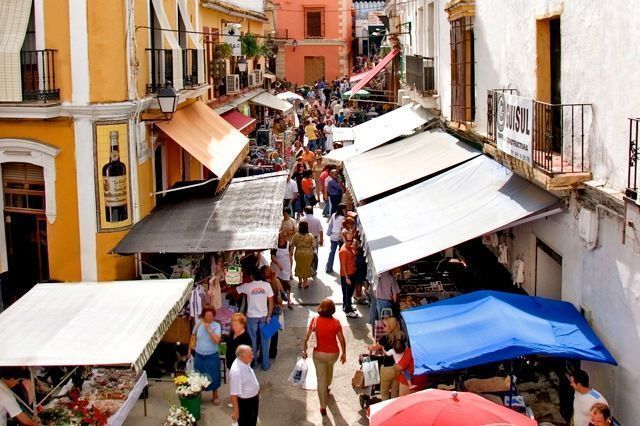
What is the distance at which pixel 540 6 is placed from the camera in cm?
1010

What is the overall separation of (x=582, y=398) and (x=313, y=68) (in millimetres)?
44535

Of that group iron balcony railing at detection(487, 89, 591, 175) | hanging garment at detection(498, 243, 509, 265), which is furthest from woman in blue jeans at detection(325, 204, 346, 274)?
iron balcony railing at detection(487, 89, 591, 175)

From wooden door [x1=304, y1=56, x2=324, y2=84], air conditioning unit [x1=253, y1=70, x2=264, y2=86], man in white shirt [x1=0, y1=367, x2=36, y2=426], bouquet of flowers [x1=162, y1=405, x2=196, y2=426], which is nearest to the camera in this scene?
man in white shirt [x1=0, y1=367, x2=36, y2=426]

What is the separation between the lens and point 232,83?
2436 centimetres

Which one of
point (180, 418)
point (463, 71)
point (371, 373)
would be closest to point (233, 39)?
point (463, 71)

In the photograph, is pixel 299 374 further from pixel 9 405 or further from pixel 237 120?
pixel 237 120

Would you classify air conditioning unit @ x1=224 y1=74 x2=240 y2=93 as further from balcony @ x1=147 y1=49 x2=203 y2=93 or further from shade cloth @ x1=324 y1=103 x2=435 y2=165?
balcony @ x1=147 y1=49 x2=203 y2=93

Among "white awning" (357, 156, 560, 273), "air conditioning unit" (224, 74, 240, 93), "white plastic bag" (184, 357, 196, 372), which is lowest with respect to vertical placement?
"white plastic bag" (184, 357, 196, 372)

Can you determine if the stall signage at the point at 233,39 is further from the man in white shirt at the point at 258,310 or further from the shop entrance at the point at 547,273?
the shop entrance at the point at 547,273

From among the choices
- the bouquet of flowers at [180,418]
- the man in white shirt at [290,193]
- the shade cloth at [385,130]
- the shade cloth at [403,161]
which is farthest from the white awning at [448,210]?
the man in white shirt at [290,193]

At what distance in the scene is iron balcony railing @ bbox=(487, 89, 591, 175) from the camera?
28.9 feet

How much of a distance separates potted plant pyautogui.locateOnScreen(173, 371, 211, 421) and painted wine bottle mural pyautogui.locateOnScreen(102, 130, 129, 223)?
403 cm

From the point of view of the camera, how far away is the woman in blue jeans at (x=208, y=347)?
10.3 meters

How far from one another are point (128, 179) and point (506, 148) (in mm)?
5992
